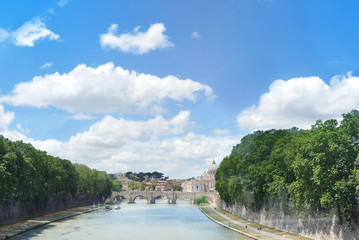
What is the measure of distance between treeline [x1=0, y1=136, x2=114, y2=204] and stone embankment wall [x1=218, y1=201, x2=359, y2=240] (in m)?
44.1

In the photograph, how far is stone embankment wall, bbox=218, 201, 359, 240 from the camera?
44.1 metres

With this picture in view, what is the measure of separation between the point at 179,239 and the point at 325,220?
23.4m

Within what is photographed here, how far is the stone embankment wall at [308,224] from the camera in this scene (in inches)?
1737

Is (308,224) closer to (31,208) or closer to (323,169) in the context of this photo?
(323,169)

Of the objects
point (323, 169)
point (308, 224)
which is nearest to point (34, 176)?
point (308, 224)

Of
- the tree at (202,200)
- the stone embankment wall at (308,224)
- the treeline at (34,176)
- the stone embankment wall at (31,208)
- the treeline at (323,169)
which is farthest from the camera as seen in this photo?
the tree at (202,200)

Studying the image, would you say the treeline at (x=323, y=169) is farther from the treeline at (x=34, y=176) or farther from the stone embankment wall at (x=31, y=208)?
the stone embankment wall at (x=31, y=208)

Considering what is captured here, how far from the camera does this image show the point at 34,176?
79.0 metres

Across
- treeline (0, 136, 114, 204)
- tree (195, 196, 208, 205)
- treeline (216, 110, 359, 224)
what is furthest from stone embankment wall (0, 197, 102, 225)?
tree (195, 196, 208, 205)

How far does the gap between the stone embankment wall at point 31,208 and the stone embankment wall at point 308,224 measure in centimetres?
4993

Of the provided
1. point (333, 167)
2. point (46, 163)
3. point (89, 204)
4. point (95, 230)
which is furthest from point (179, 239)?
point (89, 204)

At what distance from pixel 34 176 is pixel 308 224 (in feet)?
183

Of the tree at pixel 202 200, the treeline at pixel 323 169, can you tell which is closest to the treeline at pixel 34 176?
the treeline at pixel 323 169

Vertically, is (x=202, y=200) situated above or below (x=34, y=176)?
below
